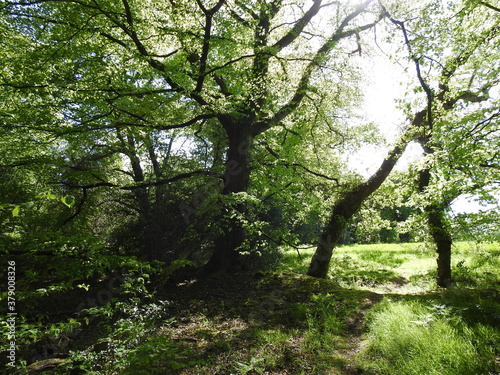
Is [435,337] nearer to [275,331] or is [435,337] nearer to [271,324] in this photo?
[275,331]

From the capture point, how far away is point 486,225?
5723 mm

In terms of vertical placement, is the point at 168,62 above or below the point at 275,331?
above

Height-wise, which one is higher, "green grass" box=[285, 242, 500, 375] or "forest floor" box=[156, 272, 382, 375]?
"green grass" box=[285, 242, 500, 375]

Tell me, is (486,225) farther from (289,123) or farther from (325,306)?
(289,123)

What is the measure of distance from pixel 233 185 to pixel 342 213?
381 centimetres

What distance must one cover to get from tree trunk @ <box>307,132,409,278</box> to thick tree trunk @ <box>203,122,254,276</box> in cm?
269

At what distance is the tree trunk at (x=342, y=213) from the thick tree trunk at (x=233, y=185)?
2692mm

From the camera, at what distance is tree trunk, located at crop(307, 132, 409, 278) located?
28.2ft

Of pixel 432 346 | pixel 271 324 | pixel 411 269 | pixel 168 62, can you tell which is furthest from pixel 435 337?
pixel 411 269

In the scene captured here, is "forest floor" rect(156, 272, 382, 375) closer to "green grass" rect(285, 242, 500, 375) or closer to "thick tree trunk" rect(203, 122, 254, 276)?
"green grass" rect(285, 242, 500, 375)

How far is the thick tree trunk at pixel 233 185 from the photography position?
8742mm

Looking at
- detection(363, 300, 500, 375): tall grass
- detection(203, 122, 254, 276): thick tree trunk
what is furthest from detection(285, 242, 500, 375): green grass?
detection(203, 122, 254, 276): thick tree trunk

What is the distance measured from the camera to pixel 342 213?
8.84m

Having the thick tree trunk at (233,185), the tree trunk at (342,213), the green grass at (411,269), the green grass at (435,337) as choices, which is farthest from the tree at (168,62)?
the green grass at (411,269)
